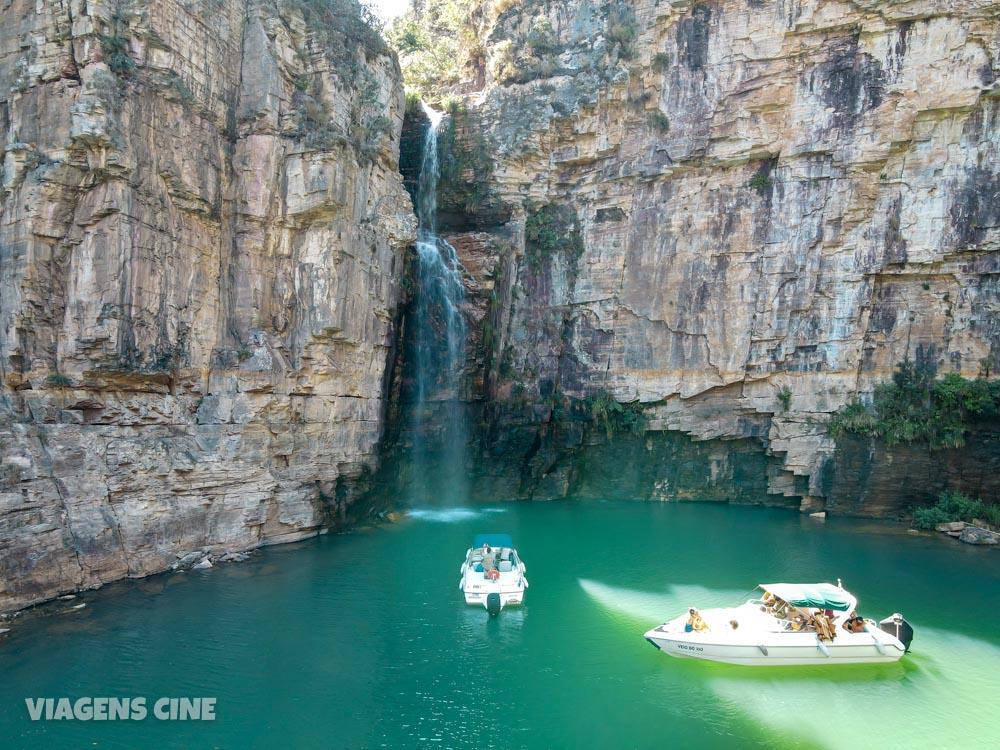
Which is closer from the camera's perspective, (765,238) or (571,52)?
(765,238)

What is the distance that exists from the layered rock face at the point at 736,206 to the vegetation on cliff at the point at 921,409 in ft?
1.84

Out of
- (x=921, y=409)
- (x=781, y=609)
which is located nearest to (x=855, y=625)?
(x=781, y=609)

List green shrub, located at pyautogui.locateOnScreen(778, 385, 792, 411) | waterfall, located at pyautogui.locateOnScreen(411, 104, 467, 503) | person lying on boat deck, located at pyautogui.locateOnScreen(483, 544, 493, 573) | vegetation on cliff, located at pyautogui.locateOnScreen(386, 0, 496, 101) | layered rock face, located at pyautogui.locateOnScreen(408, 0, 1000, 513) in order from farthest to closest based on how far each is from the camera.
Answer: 1. vegetation on cliff, located at pyautogui.locateOnScreen(386, 0, 496, 101)
2. green shrub, located at pyautogui.locateOnScreen(778, 385, 792, 411)
3. waterfall, located at pyautogui.locateOnScreen(411, 104, 467, 503)
4. layered rock face, located at pyautogui.locateOnScreen(408, 0, 1000, 513)
5. person lying on boat deck, located at pyautogui.locateOnScreen(483, 544, 493, 573)

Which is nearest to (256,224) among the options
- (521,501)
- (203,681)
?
(203,681)

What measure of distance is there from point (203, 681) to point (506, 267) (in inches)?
754

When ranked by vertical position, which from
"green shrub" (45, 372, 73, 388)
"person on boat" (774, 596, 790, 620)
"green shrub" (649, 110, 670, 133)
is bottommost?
"person on boat" (774, 596, 790, 620)

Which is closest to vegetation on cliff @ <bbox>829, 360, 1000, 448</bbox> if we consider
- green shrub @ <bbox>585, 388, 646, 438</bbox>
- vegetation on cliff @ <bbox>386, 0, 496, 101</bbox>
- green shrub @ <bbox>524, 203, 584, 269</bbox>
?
green shrub @ <bbox>585, 388, 646, 438</bbox>

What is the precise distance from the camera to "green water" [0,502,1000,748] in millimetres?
9172

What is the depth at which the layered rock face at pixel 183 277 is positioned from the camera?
13.5 metres

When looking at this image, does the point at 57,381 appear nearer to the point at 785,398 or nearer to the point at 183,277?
the point at 183,277

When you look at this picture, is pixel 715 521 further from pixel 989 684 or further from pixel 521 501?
pixel 989 684

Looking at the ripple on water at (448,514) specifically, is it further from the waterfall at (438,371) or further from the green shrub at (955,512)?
the green shrub at (955,512)

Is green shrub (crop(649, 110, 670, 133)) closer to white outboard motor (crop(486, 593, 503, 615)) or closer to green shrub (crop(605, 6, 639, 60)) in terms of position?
green shrub (crop(605, 6, 639, 60))

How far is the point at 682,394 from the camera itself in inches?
1008
